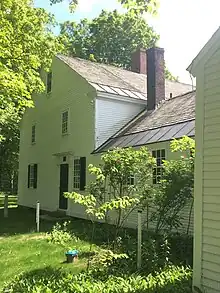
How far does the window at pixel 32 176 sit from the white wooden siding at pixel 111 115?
7.39 meters

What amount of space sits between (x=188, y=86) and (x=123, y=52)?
17.0 m

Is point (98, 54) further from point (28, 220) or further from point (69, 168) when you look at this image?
point (28, 220)

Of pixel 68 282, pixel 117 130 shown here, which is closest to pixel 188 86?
pixel 117 130

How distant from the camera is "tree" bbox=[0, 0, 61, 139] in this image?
525 inches

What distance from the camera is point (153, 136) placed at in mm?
13617

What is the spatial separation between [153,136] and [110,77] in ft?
21.8

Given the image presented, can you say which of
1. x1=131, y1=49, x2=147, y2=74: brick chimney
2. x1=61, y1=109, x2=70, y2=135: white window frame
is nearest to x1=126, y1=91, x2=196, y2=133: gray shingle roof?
x1=61, y1=109, x2=70, y2=135: white window frame

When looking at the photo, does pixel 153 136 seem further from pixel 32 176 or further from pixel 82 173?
pixel 32 176

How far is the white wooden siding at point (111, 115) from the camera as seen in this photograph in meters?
16.5

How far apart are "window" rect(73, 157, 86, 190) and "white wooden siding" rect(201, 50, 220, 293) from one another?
11087mm

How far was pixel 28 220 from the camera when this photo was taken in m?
16.3

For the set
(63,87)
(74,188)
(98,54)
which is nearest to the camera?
(74,188)

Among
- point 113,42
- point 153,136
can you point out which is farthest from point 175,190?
point 113,42

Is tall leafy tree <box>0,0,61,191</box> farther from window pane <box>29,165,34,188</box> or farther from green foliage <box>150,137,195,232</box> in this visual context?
green foliage <box>150,137,195,232</box>
